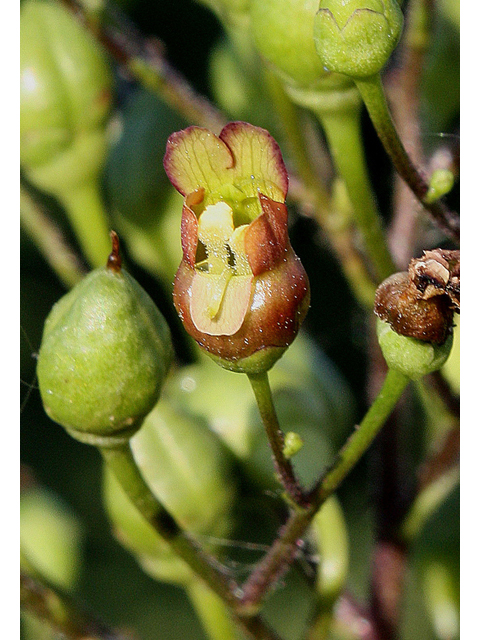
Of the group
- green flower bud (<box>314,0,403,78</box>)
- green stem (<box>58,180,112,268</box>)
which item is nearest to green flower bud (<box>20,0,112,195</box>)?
green stem (<box>58,180,112,268</box>)

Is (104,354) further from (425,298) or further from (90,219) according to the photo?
(90,219)

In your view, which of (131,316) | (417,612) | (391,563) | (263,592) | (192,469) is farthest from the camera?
(417,612)

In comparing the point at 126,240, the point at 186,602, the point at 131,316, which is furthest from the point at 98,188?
the point at 186,602

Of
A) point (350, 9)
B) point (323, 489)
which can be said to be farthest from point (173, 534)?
point (350, 9)

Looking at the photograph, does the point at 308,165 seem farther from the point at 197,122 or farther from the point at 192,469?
the point at 192,469

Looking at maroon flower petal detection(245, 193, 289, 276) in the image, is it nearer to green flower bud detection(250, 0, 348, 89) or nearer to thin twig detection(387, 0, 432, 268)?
green flower bud detection(250, 0, 348, 89)

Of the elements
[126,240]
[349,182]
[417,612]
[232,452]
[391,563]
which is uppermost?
[349,182]
